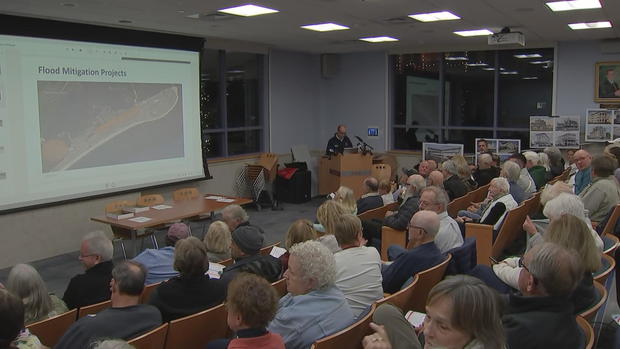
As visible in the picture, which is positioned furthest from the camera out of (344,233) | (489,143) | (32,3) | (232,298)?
(489,143)

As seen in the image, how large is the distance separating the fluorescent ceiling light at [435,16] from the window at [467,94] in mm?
3997

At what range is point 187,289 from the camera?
3326 mm

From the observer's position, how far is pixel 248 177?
1076 cm

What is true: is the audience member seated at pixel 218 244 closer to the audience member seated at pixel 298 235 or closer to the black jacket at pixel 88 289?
the audience member seated at pixel 298 235

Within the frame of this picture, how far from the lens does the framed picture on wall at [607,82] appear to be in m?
9.97

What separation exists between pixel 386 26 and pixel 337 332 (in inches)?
257

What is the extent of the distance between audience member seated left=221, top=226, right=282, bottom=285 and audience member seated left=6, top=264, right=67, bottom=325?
1.12m

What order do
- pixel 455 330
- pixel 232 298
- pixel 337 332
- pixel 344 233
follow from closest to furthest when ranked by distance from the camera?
pixel 455 330 → pixel 232 298 → pixel 337 332 → pixel 344 233

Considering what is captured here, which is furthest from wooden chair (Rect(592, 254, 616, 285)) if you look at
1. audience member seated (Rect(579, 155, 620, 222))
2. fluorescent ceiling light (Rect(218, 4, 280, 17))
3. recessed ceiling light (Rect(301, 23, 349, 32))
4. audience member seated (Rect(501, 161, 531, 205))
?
recessed ceiling light (Rect(301, 23, 349, 32))

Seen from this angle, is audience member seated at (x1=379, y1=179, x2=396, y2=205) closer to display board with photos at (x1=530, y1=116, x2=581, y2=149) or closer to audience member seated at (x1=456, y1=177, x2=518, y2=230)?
audience member seated at (x1=456, y1=177, x2=518, y2=230)

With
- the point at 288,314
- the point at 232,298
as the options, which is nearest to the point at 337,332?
the point at 288,314

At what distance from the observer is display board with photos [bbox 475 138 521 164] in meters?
10.7

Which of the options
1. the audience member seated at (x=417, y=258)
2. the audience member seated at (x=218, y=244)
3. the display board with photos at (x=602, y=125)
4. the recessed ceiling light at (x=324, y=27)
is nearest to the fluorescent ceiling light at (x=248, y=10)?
the recessed ceiling light at (x=324, y=27)

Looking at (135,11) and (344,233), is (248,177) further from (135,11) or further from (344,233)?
(344,233)
